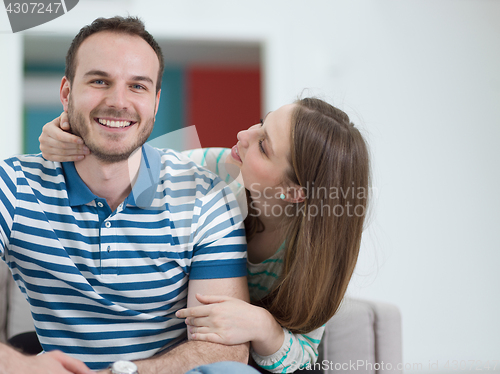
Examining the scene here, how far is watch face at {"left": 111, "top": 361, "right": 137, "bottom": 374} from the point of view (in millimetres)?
958

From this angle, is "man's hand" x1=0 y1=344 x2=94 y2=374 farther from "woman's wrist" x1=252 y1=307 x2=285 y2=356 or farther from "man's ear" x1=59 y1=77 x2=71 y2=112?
"man's ear" x1=59 y1=77 x2=71 y2=112

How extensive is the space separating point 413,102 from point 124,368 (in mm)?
2591

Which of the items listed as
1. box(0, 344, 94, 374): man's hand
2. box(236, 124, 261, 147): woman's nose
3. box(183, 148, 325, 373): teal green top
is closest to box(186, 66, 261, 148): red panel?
box(183, 148, 325, 373): teal green top

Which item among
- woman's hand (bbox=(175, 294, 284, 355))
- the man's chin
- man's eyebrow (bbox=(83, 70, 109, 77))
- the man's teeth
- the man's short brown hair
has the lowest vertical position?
woman's hand (bbox=(175, 294, 284, 355))

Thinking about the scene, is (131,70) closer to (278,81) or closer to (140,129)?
(140,129)

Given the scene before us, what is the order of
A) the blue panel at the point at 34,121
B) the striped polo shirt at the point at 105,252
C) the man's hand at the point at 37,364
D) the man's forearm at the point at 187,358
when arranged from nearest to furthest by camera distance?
the man's hand at the point at 37,364, the man's forearm at the point at 187,358, the striped polo shirt at the point at 105,252, the blue panel at the point at 34,121

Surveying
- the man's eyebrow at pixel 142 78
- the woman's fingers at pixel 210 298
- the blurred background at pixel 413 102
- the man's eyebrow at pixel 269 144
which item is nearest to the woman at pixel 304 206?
the man's eyebrow at pixel 269 144

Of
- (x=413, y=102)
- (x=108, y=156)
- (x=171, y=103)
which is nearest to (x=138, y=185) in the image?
(x=108, y=156)

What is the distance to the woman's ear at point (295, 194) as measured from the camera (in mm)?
1254

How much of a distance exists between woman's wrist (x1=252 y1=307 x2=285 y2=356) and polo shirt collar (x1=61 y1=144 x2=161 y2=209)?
17.2 inches

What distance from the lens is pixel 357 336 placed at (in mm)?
1449

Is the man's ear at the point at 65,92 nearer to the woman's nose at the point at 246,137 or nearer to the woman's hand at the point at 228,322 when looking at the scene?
the woman's nose at the point at 246,137

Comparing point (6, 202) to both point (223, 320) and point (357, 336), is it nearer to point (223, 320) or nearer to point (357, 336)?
point (223, 320)

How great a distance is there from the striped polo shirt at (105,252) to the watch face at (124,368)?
0.62 ft
